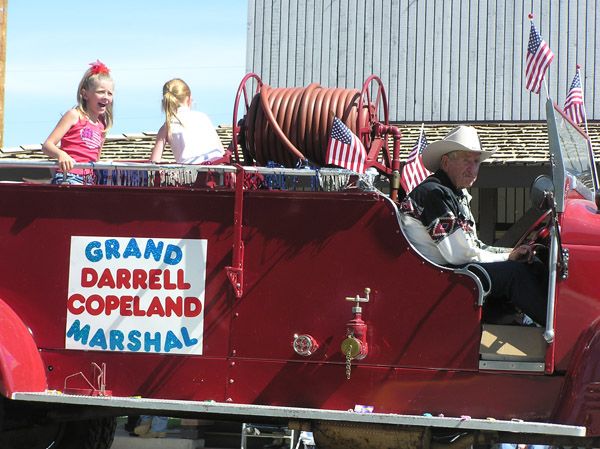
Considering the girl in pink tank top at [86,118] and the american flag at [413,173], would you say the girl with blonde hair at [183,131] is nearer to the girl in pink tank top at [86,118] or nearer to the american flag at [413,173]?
the girl in pink tank top at [86,118]

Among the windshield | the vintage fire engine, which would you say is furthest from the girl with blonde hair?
the windshield

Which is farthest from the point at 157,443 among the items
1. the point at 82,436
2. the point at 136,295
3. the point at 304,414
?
the point at 304,414

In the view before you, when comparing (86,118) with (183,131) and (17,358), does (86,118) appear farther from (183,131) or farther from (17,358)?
(17,358)

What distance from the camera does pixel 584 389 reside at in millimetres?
4953

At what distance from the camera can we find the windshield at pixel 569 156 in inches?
211

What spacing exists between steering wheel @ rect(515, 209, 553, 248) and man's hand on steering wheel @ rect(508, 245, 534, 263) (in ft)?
0.31

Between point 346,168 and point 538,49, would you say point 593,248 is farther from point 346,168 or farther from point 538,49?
point 538,49

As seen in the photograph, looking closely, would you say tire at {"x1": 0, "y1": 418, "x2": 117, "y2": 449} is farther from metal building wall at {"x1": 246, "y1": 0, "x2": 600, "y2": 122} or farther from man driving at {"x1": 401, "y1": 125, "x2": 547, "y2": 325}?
metal building wall at {"x1": 246, "y1": 0, "x2": 600, "y2": 122}

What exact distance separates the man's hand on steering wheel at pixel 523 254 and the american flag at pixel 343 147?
907 millimetres

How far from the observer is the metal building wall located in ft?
53.1

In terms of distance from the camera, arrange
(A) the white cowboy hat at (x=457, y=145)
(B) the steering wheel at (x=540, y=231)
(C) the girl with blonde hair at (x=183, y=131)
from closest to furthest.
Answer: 1. (B) the steering wheel at (x=540, y=231)
2. (A) the white cowboy hat at (x=457, y=145)
3. (C) the girl with blonde hair at (x=183, y=131)

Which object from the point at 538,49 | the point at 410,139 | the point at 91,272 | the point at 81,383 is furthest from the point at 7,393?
the point at 410,139

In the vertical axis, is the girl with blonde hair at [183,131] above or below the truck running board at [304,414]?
above

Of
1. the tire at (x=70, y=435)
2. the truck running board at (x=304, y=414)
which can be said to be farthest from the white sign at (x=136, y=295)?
the tire at (x=70, y=435)
